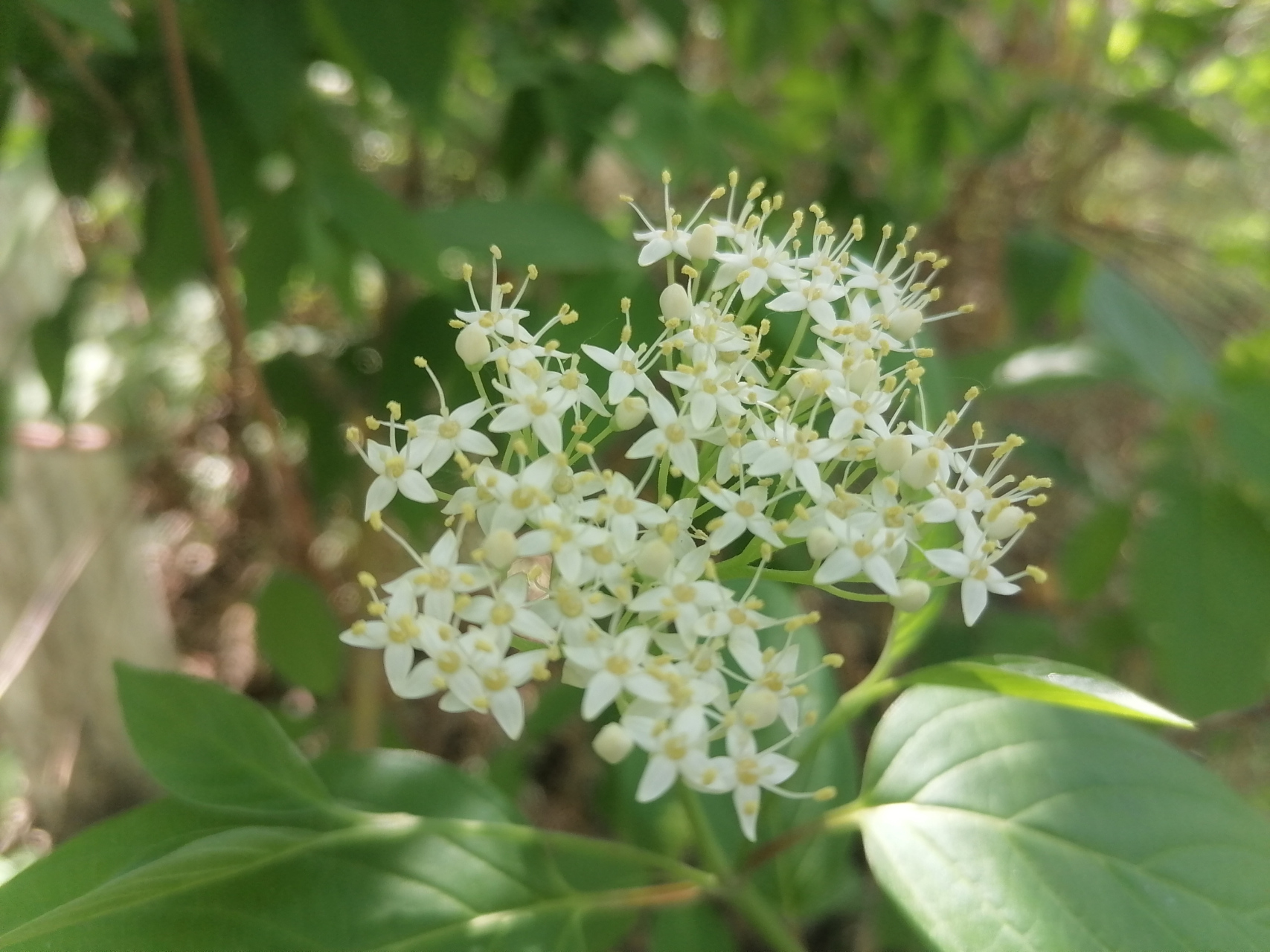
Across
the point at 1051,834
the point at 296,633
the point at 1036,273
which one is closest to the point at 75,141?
the point at 296,633

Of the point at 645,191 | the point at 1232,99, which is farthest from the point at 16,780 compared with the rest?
the point at 1232,99

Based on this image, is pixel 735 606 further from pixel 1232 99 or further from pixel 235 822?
pixel 1232 99

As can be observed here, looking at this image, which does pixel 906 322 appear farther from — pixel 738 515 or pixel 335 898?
pixel 335 898

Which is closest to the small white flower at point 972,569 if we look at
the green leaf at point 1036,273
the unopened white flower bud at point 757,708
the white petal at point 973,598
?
the white petal at point 973,598

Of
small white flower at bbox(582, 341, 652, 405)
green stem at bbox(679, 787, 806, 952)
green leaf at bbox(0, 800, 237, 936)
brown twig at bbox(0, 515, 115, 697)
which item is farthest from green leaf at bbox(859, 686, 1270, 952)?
brown twig at bbox(0, 515, 115, 697)

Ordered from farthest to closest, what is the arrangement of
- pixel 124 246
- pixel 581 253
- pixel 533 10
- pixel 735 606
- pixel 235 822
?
pixel 124 246 < pixel 533 10 < pixel 581 253 < pixel 235 822 < pixel 735 606
